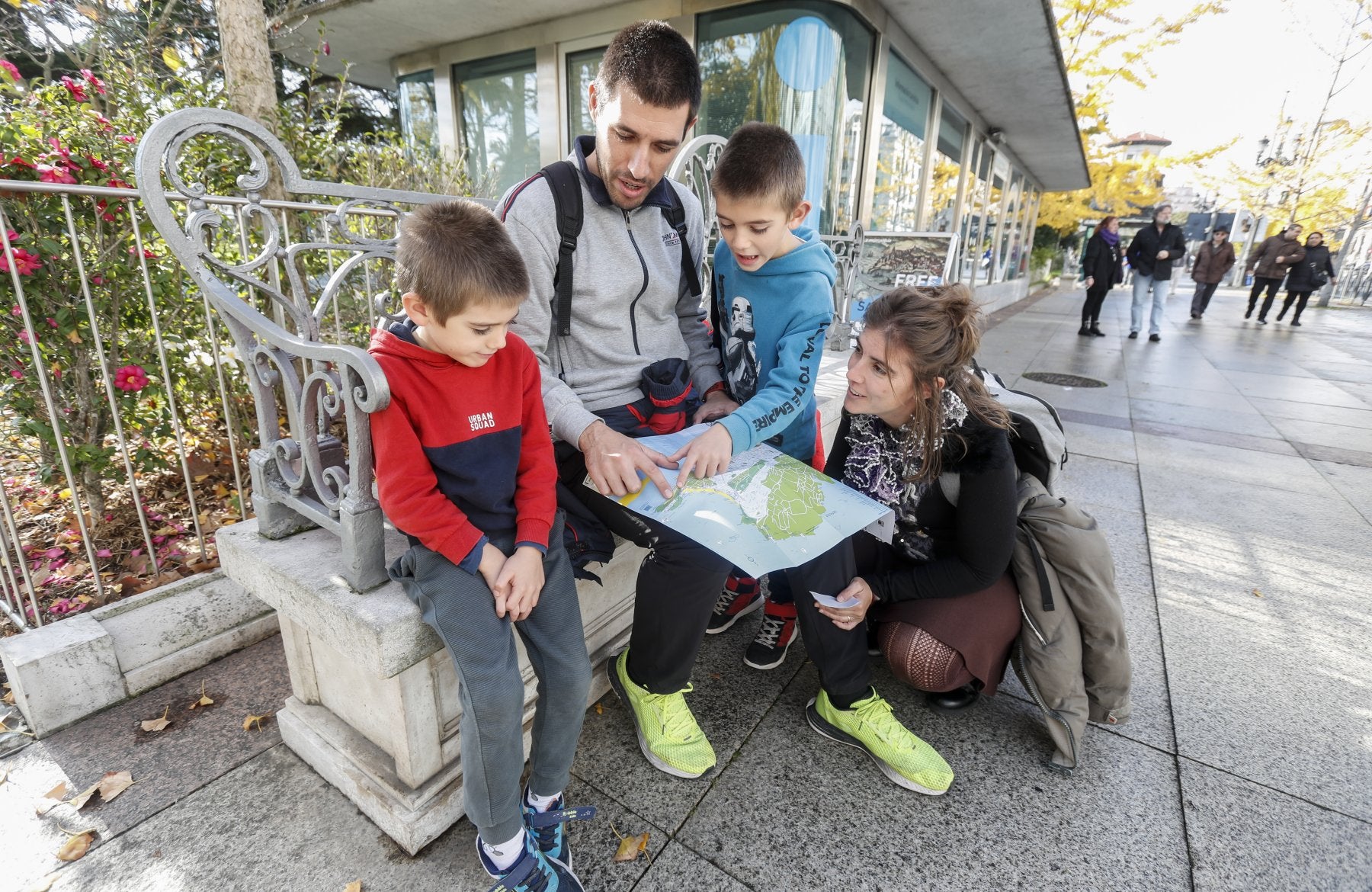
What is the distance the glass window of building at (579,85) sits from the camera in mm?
7305

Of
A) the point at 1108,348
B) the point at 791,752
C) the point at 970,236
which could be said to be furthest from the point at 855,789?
the point at 970,236

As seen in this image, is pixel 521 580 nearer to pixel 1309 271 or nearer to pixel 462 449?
pixel 462 449

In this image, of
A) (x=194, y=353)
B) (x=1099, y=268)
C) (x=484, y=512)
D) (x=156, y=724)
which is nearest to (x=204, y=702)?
(x=156, y=724)

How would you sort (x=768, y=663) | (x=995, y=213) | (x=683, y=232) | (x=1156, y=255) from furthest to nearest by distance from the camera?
1. (x=995, y=213)
2. (x=1156, y=255)
3. (x=768, y=663)
4. (x=683, y=232)

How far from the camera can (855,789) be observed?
1757 mm

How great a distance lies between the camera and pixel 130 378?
8.15 feet

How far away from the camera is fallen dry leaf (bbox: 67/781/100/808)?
1.68m

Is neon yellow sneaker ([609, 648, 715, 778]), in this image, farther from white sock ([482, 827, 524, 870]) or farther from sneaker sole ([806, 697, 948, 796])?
white sock ([482, 827, 524, 870])

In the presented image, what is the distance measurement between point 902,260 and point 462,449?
6178 millimetres

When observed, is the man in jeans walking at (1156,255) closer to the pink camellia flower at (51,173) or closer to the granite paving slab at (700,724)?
the granite paving slab at (700,724)

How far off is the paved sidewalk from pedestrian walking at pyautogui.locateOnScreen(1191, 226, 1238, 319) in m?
13.0

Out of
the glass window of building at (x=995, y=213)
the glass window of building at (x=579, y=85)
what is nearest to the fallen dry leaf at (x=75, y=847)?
the glass window of building at (x=579, y=85)

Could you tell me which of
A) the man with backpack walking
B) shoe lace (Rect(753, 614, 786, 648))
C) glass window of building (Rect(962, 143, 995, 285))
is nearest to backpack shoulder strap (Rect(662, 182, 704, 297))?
the man with backpack walking

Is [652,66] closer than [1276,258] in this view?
Yes
